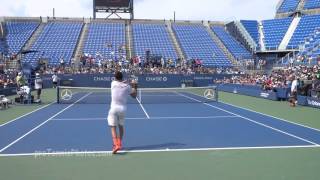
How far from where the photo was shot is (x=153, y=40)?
5903cm

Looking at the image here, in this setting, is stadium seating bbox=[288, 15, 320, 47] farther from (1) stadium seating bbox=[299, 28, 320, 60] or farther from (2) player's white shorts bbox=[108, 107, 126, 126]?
(2) player's white shorts bbox=[108, 107, 126, 126]

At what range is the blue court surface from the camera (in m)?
11.2

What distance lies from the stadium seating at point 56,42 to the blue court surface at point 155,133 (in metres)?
35.2

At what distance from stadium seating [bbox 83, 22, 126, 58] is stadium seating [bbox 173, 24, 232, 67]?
784 cm

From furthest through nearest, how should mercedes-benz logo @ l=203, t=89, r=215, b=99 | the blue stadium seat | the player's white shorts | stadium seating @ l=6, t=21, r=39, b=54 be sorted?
stadium seating @ l=6, t=21, r=39, b=54, the blue stadium seat, mercedes-benz logo @ l=203, t=89, r=215, b=99, the player's white shorts

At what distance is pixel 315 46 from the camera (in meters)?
45.1

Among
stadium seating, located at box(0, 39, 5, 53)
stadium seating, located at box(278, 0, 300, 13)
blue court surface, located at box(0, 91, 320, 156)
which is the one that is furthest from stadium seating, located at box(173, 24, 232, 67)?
blue court surface, located at box(0, 91, 320, 156)

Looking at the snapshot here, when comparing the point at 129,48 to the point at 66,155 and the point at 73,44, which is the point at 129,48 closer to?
the point at 73,44

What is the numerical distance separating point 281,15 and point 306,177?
57.3 metres

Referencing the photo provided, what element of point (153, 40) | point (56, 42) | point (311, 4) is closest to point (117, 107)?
point (56, 42)

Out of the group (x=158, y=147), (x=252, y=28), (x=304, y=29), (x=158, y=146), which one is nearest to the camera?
(x=158, y=147)

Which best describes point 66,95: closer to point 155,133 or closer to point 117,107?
point 155,133

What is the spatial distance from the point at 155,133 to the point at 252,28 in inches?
1954

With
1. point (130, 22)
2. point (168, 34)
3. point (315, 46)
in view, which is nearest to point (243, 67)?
point (315, 46)
